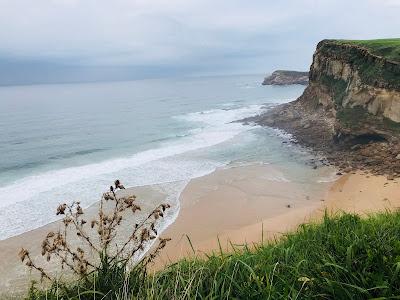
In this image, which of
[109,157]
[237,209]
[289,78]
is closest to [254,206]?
[237,209]

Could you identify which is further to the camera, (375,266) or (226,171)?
(226,171)

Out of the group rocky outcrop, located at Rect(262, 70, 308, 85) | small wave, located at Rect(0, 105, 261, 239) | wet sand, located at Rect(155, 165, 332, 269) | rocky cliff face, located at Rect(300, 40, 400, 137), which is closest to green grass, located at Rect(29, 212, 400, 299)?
wet sand, located at Rect(155, 165, 332, 269)

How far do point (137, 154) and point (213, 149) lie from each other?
5689 mm

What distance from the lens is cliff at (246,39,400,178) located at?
21.3 m

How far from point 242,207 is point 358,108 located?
12570 mm

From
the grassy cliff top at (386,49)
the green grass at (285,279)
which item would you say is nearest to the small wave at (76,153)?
the grassy cliff top at (386,49)

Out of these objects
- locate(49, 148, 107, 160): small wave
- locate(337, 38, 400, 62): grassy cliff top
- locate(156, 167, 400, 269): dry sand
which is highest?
locate(337, 38, 400, 62): grassy cliff top

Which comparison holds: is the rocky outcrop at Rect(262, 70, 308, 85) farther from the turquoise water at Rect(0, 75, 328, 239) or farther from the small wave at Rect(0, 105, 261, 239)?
the small wave at Rect(0, 105, 261, 239)

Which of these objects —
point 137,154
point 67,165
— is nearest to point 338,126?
point 137,154

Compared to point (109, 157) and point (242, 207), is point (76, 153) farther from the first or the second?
point (242, 207)

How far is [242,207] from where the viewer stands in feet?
53.2

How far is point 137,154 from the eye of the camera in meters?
29.2

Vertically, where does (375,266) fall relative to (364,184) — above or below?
above

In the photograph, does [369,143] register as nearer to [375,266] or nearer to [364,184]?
[364,184]
